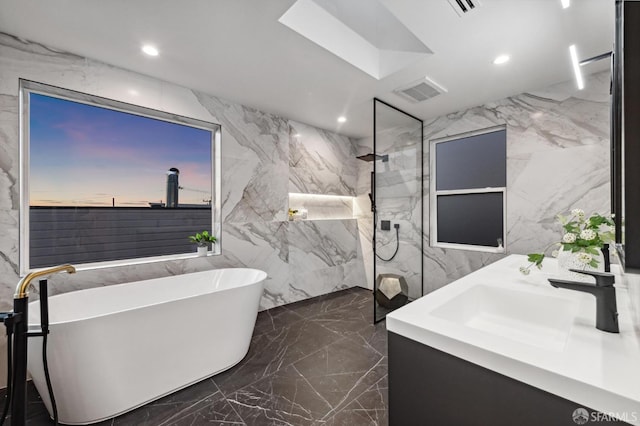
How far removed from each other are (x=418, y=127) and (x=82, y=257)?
13.0ft

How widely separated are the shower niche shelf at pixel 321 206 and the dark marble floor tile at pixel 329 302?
→ 3.87 feet

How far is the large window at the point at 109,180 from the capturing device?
2.19 meters

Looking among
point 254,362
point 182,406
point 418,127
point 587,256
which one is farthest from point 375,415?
point 418,127

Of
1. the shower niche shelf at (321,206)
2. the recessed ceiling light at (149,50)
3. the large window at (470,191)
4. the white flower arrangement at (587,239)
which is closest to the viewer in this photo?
the white flower arrangement at (587,239)

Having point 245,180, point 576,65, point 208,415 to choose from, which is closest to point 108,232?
point 245,180

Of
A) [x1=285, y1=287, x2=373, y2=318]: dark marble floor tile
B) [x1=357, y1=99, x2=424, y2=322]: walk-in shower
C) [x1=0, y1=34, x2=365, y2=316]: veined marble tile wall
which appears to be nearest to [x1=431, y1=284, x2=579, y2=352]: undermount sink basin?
[x1=357, y1=99, x2=424, y2=322]: walk-in shower

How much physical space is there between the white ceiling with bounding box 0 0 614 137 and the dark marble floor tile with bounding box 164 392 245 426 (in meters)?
2.57

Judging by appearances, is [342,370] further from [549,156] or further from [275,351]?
[549,156]

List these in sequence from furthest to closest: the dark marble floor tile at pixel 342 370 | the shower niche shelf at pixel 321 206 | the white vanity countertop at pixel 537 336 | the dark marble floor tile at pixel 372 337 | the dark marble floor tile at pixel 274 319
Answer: the shower niche shelf at pixel 321 206, the dark marble floor tile at pixel 274 319, the dark marble floor tile at pixel 372 337, the dark marble floor tile at pixel 342 370, the white vanity countertop at pixel 537 336

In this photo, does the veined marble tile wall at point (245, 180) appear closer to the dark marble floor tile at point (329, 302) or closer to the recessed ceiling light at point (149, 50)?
the dark marble floor tile at point (329, 302)

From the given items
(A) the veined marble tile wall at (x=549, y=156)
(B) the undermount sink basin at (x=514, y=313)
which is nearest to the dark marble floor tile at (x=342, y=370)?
(B) the undermount sink basin at (x=514, y=313)

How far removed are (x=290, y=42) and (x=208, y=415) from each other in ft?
8.58

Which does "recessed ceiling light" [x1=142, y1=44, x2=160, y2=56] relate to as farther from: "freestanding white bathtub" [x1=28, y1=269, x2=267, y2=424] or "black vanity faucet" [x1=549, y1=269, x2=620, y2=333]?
"black vanity faucet" [x1=549, y1=269, x2=620, y2=333]

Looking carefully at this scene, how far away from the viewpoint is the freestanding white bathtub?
1.55m
